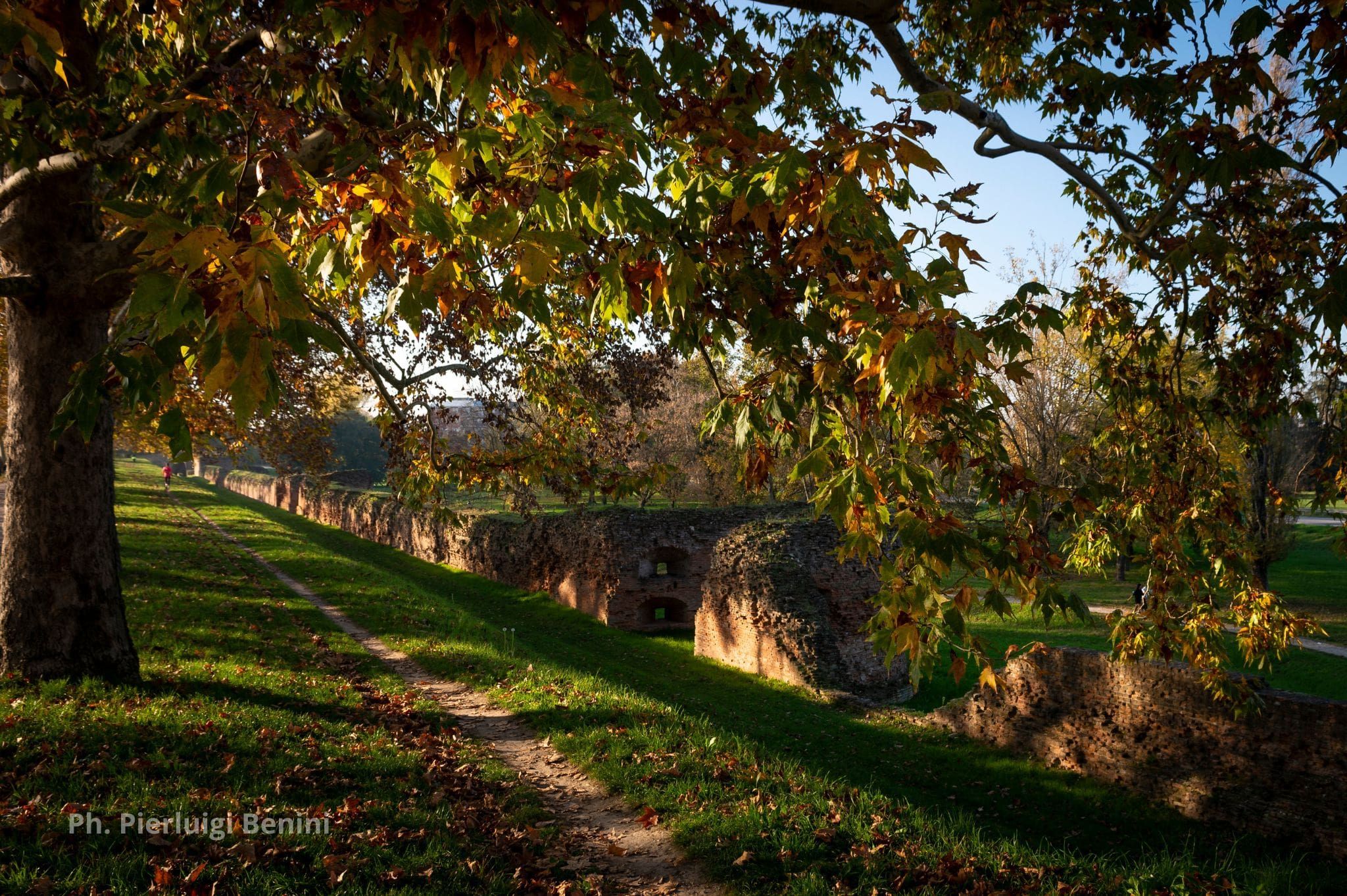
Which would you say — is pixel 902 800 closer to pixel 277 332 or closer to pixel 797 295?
pixel 797 295

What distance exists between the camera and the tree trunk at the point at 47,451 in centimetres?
704

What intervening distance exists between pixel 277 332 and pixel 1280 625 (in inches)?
350

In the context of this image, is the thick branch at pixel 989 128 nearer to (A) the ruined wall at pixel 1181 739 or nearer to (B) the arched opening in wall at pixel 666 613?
(A) the ruined wall at pixel 1181 739

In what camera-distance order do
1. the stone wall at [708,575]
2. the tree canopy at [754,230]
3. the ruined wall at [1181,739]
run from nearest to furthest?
the tree canopy at [754,230], the ruined wall at [1181,739], the stone wall at [708,575]

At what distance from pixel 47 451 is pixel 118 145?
128 inches

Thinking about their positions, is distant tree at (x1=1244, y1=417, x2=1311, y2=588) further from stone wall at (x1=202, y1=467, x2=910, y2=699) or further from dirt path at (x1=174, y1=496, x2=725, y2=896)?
dirt path at (x1=174, y1=496, x2=725, y2=896)

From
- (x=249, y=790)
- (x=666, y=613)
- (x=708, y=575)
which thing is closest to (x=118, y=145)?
(x=249, y=790)

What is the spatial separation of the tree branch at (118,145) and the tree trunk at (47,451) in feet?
1.78

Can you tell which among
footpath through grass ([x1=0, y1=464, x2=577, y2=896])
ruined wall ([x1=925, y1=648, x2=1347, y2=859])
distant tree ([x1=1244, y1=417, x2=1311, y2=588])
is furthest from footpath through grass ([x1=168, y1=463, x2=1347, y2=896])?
distant tree ([x1=1244, y1=417, x2=1311, y2=588])

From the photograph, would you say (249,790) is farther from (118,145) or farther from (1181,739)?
(1181,739)

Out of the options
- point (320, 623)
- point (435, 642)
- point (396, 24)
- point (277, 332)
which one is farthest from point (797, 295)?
point (320, 623)

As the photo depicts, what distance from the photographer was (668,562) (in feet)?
77.3

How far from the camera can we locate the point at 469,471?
8.51 m

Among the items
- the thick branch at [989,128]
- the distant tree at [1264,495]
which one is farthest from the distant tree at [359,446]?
the thick branch at [989,128]
